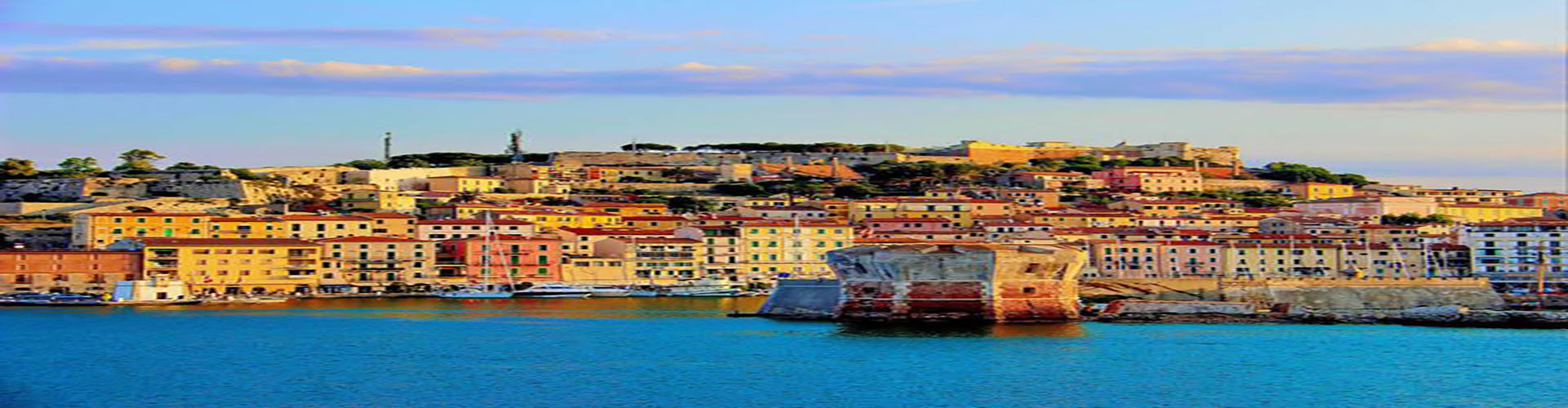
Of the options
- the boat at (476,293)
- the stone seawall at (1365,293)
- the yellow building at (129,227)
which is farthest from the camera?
the yellow building at (129,227)

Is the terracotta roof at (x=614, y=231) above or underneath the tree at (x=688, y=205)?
underneath

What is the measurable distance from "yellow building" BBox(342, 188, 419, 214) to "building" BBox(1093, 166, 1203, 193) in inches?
1330

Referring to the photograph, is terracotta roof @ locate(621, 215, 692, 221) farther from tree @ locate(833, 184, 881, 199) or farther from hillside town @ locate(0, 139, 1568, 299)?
tree @ locate(833, 184, 881, 199)

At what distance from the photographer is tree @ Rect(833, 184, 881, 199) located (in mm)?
94125

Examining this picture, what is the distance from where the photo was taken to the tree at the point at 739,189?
95.8m

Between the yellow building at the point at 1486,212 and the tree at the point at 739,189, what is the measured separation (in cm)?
2982

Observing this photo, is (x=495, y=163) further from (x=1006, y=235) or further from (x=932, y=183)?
(x=1006, y=235)

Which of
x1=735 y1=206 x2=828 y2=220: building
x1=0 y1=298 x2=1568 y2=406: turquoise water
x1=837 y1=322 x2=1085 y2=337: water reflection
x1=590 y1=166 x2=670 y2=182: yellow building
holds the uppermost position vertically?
x1=590 y1=166 x2=670 y2=182: yellow building

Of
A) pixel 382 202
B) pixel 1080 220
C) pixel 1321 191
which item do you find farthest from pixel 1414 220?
pixel 382 202

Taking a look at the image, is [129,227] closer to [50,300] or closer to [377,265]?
[377,265]

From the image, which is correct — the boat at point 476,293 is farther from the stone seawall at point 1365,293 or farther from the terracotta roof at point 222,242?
the stone seawall at point 1365,293

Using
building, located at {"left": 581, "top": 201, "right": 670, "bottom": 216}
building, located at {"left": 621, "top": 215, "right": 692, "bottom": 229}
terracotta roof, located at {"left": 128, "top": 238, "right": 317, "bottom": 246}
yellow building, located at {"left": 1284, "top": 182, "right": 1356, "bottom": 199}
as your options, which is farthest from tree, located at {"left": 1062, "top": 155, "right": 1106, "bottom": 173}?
terracotta roof, located at {"left": 128, "top": 238, "right": 317, "bottom": 246}

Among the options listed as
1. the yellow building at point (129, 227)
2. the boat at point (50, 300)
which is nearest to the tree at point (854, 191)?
the yellow building at point (129, 227)

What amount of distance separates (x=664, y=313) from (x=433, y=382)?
798 inches
